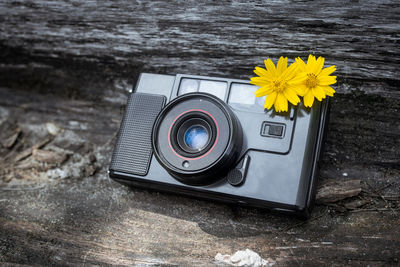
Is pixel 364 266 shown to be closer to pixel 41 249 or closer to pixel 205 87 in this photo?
pixel 205 87

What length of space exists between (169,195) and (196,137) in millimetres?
314

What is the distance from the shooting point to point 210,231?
1691 mm

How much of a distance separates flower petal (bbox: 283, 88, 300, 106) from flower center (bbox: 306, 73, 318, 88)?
64 millimetres

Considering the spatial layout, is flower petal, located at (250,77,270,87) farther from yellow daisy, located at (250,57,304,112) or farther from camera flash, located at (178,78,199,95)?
camera flash, located at (178,78,199,95)

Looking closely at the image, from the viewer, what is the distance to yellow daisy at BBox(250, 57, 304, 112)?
160 cm

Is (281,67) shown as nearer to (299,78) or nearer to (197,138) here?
(299,78)

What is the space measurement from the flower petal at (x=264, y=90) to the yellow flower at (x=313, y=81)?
0.10 metres

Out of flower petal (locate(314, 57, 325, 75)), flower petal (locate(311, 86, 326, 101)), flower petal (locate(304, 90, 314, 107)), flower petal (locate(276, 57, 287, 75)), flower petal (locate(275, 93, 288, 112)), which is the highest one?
flower petal (locate(314, 57, 325, 75))

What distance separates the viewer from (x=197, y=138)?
1705 millimetres

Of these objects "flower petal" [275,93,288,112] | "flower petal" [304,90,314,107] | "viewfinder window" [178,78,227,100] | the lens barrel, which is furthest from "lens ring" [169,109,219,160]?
"flower petal" [304,90,314,107]

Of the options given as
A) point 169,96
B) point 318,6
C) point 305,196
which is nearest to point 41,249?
point 169,96

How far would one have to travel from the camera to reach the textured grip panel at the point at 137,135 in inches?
68.3

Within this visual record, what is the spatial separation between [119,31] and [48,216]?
97 cm

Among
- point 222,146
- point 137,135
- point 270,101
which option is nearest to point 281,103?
point 270,101
